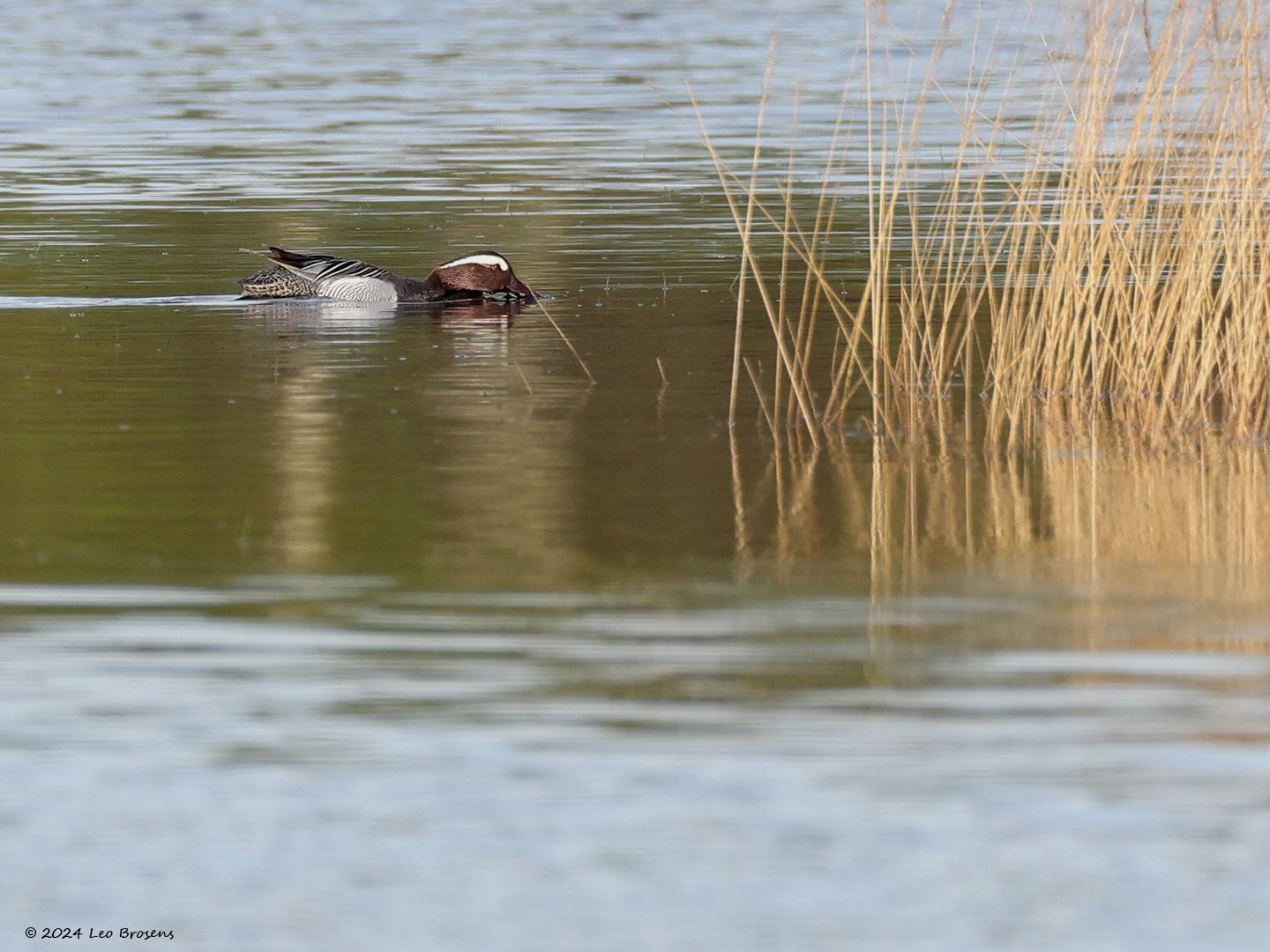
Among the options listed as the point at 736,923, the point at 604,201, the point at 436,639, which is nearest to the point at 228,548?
the point at 436,639

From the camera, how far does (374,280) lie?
1605cm

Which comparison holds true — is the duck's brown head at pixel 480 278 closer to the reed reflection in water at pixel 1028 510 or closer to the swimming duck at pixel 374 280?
the swimming duck at pixel 374 280

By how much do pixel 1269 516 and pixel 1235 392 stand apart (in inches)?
61.1

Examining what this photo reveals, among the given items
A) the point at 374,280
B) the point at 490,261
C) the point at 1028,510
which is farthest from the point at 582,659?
the point at 374,280

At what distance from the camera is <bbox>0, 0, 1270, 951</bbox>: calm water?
5227mm

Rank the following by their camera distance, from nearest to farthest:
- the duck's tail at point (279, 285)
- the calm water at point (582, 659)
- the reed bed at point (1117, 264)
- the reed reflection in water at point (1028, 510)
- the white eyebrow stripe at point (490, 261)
A: 1. the calm water at point (582, 659)
2. the reed reflection in water at point (1028, 510)
3. the reed bed at point (1117, 264)
4. the white eyebrow stripe at point (490, 261)
5. the duck's tail at point (279, 285)

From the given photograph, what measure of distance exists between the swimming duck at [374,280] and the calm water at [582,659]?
612mm

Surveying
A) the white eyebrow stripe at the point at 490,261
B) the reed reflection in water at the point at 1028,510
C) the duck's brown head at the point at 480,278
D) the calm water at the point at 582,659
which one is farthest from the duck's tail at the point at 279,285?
the reed reflection in water at the point at 1028,510

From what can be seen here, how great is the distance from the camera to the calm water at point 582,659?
A: 206 inches

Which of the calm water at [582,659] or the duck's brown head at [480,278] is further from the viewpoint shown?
the duck's brown head at [480,278]

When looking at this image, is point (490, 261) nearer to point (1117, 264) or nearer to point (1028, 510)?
point (1117, 264)

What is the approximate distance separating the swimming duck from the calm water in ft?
2.01

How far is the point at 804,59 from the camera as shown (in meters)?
38.2

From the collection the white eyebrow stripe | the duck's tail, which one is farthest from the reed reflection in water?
the duck's tail
